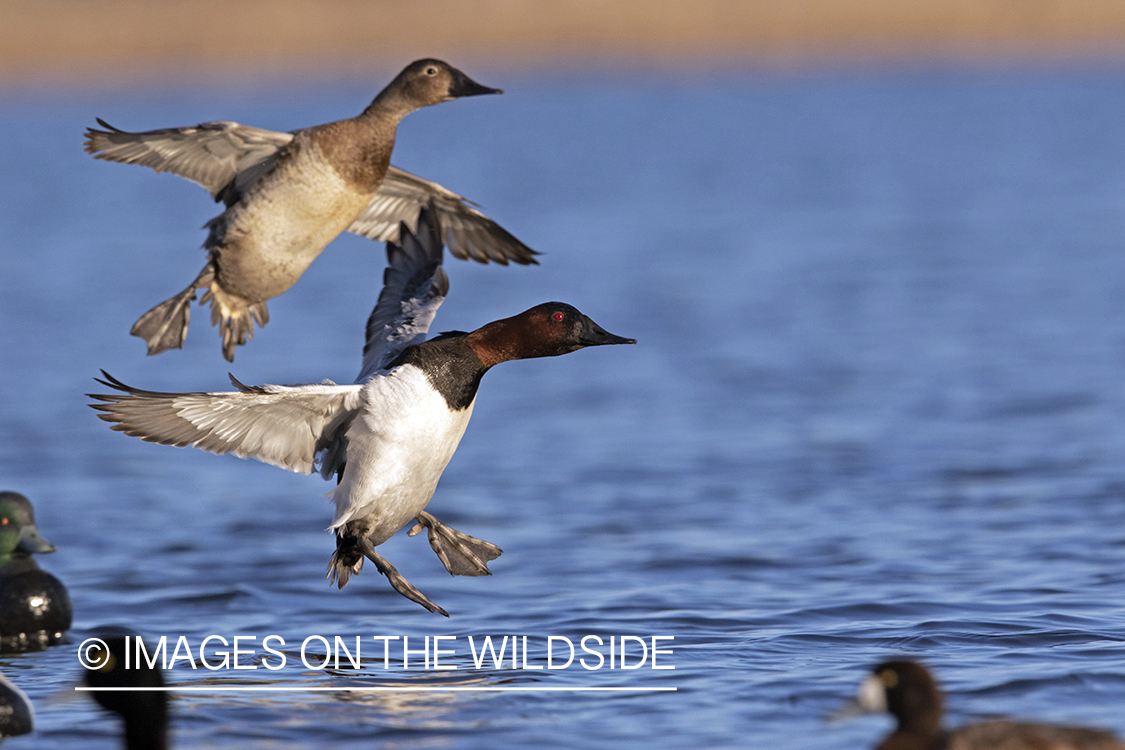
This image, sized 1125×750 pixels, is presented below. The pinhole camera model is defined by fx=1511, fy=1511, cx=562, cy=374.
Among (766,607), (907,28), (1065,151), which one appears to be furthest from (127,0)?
(766,607)

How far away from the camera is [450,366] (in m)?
6.57

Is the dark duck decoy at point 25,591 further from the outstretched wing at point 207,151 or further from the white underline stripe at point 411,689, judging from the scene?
the outstretched wing at point 207,151

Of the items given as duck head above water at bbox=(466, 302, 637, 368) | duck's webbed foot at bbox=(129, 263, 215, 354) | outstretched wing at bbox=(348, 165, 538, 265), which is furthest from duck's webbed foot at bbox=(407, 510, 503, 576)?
duck's webbed foot at bbox=(129, 263, 215, 354)

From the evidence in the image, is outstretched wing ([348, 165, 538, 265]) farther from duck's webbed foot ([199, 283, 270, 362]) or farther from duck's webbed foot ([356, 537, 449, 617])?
duck's webbed foot ([356, 537, 449, 617])

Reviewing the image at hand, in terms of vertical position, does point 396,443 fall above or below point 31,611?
above

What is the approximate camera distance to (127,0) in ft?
189

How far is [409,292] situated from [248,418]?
1.13 m

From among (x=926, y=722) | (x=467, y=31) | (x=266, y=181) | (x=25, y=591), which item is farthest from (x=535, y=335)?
(x=467, y=31)

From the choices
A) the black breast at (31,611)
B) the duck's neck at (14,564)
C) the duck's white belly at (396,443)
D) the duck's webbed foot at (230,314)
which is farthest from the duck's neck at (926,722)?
the duck's neck at (14,564)

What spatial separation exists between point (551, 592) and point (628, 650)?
1.55m

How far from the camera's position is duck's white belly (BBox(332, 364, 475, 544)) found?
6.48 metres

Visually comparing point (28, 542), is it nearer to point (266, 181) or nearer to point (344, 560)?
point (344, 560)

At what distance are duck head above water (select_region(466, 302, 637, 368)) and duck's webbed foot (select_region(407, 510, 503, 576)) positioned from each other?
1242mm

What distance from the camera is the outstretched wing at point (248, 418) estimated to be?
250 inches
